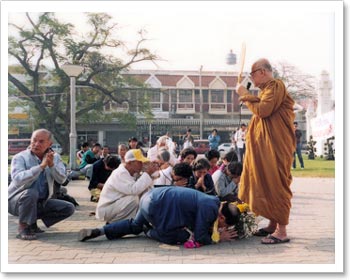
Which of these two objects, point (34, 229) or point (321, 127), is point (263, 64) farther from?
point (321, 127)

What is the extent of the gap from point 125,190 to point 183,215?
79 cm

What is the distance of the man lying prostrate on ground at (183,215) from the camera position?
151 inches

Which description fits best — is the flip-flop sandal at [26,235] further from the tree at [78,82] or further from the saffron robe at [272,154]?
the tree at [78,82]

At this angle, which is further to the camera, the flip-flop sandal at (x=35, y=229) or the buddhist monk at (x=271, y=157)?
the flip-flop sandal at (x=35, y=229)

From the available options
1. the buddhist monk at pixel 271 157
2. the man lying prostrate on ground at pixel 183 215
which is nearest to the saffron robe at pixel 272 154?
the buddhist monk at pixel 271 157

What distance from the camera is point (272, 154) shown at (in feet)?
12.8

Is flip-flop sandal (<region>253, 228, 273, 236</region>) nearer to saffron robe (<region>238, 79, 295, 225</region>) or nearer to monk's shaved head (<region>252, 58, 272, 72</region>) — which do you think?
saffron robe (<region>238, 79, 295, 225</region>)

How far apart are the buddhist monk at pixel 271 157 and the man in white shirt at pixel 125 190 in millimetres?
1083

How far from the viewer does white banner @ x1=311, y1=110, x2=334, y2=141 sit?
16.5 meters

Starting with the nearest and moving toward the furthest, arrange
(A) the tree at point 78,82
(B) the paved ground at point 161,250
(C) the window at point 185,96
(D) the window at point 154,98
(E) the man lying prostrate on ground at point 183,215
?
(B) the paved ground at point 161,250, (E) the man lying prostrate on ground at point 183,215, (A) the tree at point 78,82, (C) the window at point 185,96, (D) the window at point 154,98

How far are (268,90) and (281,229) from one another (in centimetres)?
137

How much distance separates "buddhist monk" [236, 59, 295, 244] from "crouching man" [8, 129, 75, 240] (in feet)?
6.51

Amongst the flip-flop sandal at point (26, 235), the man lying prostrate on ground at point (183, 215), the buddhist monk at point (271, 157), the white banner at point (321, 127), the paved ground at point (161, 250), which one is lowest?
the paved ground at point (161, 250)
